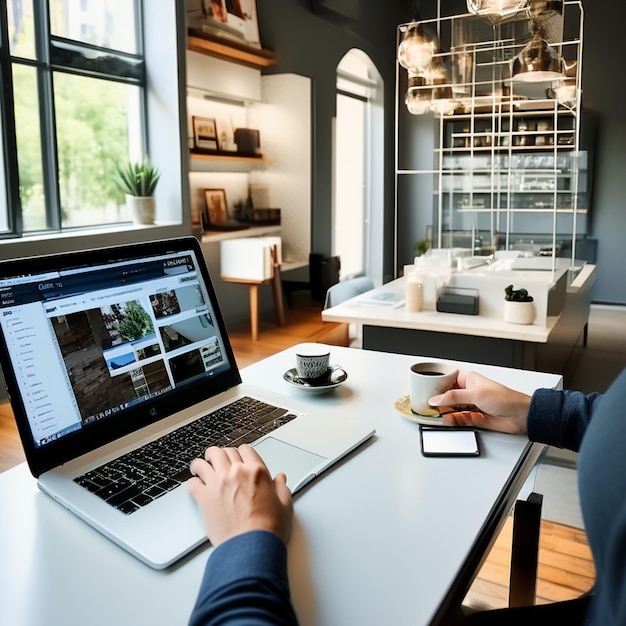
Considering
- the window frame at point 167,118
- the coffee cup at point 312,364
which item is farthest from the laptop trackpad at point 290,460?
the window frame at point 167,118

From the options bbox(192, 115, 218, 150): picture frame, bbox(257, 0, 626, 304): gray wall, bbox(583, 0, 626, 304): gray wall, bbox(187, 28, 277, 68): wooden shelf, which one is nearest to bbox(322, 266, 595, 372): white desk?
bbox(192, 115, 218, 150): picture frame

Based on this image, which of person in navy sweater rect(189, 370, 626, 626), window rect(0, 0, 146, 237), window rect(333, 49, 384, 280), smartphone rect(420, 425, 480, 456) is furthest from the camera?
window rect(333, 49, 384, 280)

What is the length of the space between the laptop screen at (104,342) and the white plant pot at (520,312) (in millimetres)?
1976

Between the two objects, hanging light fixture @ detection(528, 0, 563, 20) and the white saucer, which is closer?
the white saucer

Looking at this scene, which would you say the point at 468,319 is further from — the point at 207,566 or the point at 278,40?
the point at 278,40

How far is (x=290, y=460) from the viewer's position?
103 centimetres

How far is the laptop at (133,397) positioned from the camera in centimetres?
90

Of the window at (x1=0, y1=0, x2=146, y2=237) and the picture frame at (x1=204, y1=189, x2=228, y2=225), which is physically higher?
the window at (x1=0, y1=0, x2=146, y2=237)

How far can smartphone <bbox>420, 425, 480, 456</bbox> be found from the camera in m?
1.08

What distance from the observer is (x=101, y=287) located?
1057 mm

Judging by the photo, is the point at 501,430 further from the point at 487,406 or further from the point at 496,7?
the point at 496,7

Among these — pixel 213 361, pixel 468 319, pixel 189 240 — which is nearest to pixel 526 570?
pixel 213 361

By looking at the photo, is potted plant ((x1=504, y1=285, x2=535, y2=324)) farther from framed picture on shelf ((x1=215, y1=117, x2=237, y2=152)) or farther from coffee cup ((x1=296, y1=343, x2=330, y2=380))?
framed picture on shelf ((x1=215, y1=117, x2=237, y2=152))

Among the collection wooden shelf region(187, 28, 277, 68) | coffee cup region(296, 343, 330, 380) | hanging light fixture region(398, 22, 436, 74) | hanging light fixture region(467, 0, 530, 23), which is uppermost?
wooden shelf region(187, 28, 277, 68)
